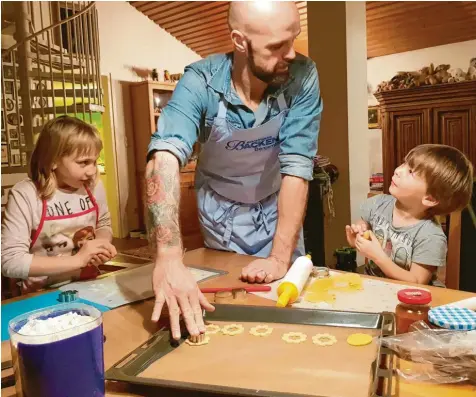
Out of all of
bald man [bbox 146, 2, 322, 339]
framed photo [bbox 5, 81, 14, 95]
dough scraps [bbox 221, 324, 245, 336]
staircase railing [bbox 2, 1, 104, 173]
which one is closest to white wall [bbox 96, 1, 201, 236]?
staircase railing [bbox 2, 1, 104, 173]

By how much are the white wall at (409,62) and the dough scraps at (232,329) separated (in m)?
5.03

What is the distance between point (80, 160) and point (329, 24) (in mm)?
2302

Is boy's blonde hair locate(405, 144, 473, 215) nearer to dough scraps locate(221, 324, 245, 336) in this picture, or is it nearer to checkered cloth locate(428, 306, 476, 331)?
checkered cloth locate(428, 306, 476, 331)

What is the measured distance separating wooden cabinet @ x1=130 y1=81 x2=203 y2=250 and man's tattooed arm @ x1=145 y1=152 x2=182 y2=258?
453cm

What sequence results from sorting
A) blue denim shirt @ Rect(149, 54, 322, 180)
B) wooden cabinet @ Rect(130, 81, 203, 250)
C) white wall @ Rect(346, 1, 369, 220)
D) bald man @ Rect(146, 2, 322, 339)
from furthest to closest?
wooden cabinet @ Rect(130, 81, 203, 250)
white wall @ Rect(346, 1, 369, 220)
blue denim shirt @ Rect(149, 54, 322, 180)
bald man @ Rect(146, 2, 322, 339)

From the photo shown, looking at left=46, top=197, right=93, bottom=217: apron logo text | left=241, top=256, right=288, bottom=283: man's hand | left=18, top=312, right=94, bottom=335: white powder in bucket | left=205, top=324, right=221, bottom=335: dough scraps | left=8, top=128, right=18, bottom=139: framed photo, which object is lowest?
left=205, top=324, right=221, bottom=335: dough scraps

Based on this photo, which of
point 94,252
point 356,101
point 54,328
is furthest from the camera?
point 356,101

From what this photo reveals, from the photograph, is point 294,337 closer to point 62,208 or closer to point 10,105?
point 62,208

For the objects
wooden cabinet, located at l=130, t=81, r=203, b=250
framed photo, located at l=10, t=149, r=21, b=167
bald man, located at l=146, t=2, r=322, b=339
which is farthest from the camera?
wooden cabinet, located at l=130, t=81, r=203, b=250

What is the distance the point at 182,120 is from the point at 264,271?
39cm

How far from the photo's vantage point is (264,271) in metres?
1.07

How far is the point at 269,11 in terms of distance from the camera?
113 cm

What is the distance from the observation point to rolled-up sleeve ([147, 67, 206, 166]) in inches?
42.5

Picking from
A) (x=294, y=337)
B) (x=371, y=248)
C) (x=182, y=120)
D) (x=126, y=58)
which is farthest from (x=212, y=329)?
(x=126, y=58)
